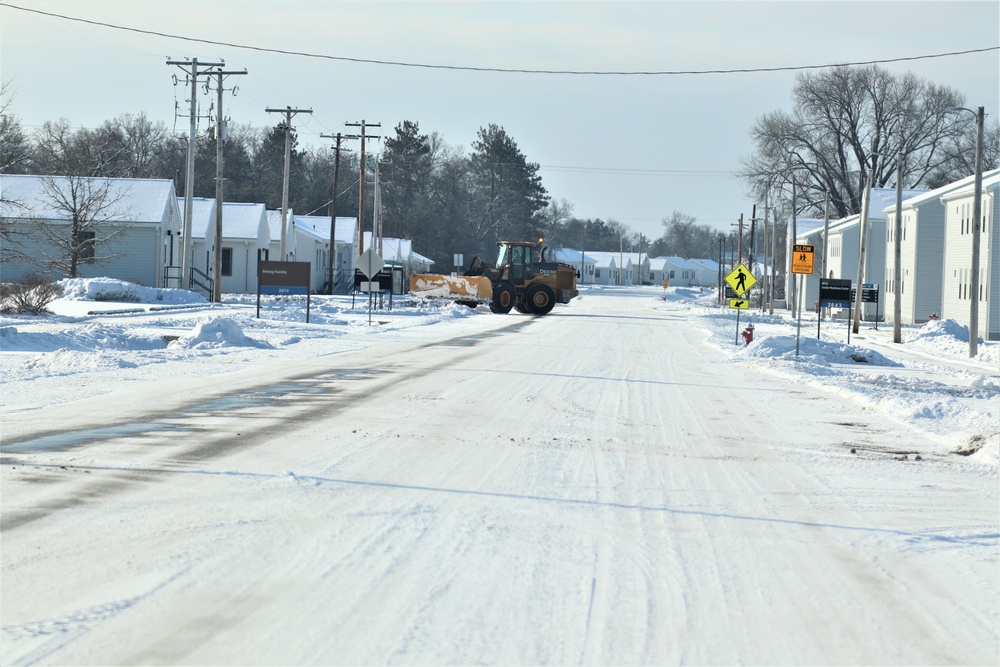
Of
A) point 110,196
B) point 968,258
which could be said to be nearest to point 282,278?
point 110,196

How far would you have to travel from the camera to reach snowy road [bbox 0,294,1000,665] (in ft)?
17.1

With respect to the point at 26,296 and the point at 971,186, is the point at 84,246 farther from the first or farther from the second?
the point at 971,186

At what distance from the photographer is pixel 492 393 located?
54.3 ft

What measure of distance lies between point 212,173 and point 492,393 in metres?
86.5

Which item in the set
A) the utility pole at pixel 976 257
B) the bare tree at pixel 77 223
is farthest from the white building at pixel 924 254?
the bare tree at pixel 77 223

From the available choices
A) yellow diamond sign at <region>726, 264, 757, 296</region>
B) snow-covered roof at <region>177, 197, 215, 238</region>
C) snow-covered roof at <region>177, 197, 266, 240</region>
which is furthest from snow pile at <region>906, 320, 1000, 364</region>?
snow-covered roof at <region>177, 197, 215, 238</region>

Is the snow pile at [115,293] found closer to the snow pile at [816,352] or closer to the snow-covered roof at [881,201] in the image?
the snow pile at [816,352]

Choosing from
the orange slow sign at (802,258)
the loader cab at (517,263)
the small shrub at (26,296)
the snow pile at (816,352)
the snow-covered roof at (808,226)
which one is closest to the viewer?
the snow pile at (816,352)

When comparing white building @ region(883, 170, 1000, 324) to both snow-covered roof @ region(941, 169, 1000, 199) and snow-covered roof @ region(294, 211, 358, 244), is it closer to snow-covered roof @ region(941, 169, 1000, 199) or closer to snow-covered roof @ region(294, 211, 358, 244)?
snow-covered roof @ region(941, 169, 1000, 199)

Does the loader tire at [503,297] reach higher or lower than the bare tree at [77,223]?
lower

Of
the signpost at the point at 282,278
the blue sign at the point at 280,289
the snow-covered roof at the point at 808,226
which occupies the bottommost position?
the blue sign at the point at 280,289

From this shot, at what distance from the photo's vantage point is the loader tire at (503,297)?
50469 millimetres

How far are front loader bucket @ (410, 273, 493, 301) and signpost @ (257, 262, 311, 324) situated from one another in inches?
516

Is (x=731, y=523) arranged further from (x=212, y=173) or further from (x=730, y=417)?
(x=212, y=173)
